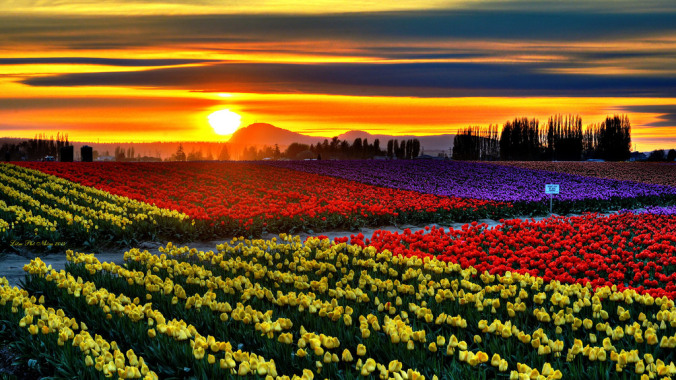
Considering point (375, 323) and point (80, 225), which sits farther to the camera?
point (80, 225)

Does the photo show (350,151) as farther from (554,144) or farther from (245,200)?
(245,200)

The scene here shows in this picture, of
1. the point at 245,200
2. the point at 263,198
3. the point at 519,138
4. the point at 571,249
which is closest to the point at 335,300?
the point at 571,249

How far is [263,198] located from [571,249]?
11213mm

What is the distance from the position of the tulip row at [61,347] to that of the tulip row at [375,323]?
425 millimetres

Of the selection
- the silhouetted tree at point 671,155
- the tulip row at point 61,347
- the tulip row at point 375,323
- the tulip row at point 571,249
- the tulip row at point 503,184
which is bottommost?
the tulip row at point 61,347

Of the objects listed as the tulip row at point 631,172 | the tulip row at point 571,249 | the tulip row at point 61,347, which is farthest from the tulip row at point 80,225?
the tulip row at point 631,172

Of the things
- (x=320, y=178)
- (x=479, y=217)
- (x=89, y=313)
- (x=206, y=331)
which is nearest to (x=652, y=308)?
(x=206, y=331)

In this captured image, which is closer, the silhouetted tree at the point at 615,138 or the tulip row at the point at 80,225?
the tulip row at the point at 80,225

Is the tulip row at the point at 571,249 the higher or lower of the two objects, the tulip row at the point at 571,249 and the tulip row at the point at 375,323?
the higher

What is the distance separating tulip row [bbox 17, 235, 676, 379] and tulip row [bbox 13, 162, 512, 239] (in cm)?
614

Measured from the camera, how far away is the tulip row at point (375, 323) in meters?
5.05

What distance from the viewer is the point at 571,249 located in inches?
424

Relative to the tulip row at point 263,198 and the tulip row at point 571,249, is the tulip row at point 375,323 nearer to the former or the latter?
the tulip row at point 571,249

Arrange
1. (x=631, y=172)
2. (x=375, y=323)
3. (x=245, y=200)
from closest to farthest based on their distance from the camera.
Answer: (x=375, y=323)
(x=245, y=200)
(x=631, y=172)
